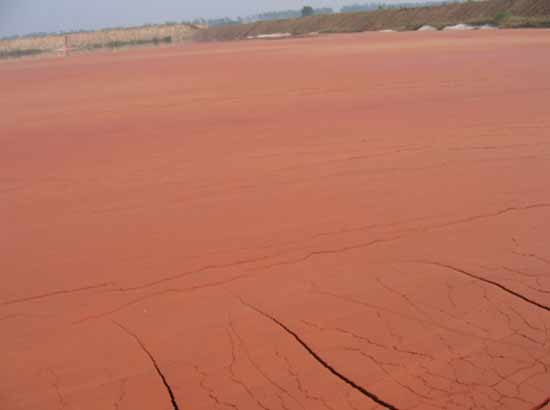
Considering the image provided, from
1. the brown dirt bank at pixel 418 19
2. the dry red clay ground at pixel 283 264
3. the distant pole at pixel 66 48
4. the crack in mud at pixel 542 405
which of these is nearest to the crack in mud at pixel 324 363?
the dry red clay ground at pixel 283 264

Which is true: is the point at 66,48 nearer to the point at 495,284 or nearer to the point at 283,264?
the point at 283,264

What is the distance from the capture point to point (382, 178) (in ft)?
22.2

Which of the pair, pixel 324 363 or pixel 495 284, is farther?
pixel 495 284

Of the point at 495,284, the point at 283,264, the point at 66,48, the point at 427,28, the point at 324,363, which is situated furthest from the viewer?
the point at 66,48

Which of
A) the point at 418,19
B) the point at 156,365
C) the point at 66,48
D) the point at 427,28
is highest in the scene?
the point at 418,19

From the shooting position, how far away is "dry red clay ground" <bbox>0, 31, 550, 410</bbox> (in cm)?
320

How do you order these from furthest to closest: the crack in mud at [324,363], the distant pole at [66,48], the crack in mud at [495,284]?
1. the distant pole at [66,48]
2. the crack in mud at [495,284]
3. the crack in mud at [324,363]

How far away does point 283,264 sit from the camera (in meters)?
4.66

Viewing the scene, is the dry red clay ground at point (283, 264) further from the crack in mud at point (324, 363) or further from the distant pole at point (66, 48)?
the distant pole at point (66, 48)

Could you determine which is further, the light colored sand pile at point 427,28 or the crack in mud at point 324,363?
the light colored sand pile at point 427,28

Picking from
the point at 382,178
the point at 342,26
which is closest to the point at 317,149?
the point at 382,178

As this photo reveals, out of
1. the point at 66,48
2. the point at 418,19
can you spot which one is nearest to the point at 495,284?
the point at 418,19

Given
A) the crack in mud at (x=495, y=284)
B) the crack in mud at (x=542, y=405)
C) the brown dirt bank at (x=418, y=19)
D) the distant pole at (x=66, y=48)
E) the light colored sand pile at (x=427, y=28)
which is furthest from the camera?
the distant pole at (x=66, y=48)

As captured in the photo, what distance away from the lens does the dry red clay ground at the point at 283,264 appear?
10.5 feet
